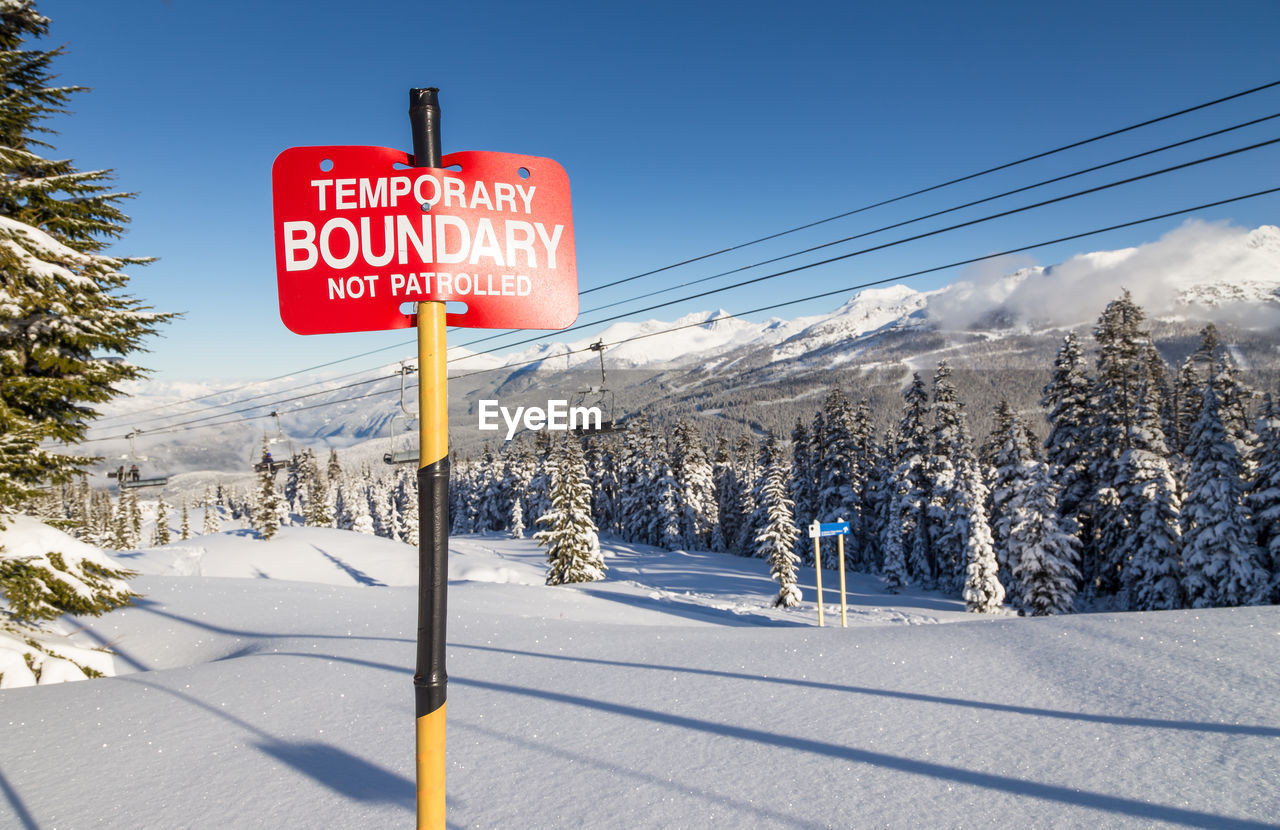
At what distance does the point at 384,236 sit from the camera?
2.38 m

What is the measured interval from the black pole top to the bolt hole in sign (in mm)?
55

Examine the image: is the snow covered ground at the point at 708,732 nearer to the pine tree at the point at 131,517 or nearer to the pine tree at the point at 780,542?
the pine tree at the point at 780,542

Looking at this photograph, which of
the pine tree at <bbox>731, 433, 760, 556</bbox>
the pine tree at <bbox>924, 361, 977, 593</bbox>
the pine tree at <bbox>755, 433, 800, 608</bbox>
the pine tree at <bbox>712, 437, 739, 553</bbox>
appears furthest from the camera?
the pine tree at <bbox>712, 437, 739, 553</bbox>

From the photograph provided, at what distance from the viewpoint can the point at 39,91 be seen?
976 centimetres

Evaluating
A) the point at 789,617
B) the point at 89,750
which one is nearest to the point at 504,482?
the point at 789,617

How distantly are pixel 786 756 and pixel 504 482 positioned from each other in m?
81.1

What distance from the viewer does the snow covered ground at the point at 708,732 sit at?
3.92m

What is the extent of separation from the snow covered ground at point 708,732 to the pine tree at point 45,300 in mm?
4231

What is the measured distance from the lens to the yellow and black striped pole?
2.18 meters

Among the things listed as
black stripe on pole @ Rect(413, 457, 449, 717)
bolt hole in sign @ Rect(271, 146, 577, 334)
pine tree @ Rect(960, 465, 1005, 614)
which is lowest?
pine tree @ Rect(960, 465, 1005, 614)

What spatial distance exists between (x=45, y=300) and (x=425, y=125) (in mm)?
10413

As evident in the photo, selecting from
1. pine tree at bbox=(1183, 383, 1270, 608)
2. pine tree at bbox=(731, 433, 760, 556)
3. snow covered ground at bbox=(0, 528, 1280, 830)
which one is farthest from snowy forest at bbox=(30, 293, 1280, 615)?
snow covered ground at bbox=(0, 528, 1280, 830)

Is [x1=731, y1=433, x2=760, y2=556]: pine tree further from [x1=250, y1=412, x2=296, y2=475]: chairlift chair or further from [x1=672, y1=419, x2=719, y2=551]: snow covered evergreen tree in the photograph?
[x1=250, y1=412, x2=296, y2=475]: chairlift chair

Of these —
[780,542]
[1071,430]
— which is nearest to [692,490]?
[780,542]
